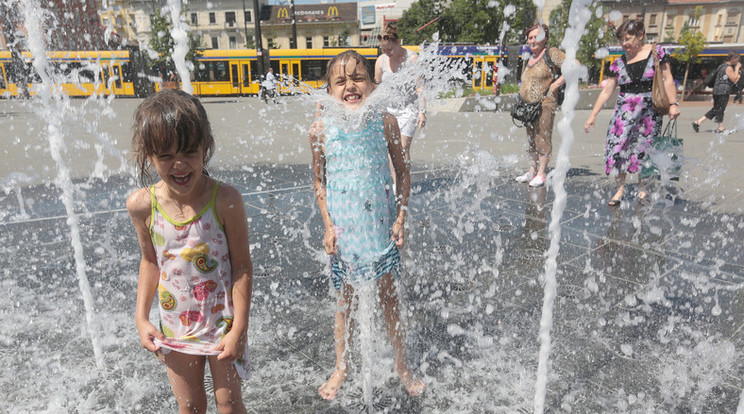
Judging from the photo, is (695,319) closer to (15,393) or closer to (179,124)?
(179,124)

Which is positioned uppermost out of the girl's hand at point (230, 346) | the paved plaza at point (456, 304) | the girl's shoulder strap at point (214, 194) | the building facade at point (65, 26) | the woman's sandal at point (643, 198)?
the building facade at point (65, 26)

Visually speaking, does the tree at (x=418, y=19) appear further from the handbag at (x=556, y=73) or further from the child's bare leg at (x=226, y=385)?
the child's bare leg at (x=226, y=385)

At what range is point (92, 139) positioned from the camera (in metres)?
10.8

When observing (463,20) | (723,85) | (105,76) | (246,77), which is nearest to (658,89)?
(723,85)

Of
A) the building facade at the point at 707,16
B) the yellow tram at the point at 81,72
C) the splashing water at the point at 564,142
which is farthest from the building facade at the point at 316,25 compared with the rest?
the splashing water at the point at 564,142

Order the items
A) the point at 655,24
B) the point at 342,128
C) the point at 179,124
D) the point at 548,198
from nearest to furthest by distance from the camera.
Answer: the point at 179,124, the point at 342,128, the point at 548,198, the point at 655,24

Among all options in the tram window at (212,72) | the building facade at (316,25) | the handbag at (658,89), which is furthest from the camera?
the building facade at (316,25)

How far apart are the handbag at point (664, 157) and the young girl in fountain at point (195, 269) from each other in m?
4.73

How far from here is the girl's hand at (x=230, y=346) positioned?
1632 mm

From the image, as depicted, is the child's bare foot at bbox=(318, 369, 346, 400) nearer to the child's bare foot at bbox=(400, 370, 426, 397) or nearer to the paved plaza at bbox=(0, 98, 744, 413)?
the paved plaza at bbox=(0, 98, 744, 413)

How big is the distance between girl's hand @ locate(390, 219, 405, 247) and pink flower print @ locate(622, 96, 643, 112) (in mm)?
3915

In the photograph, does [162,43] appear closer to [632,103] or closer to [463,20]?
[463,20]

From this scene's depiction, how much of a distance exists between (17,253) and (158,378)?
7.82 feet

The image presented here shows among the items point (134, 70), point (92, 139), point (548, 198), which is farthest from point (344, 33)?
point (548, 198)
